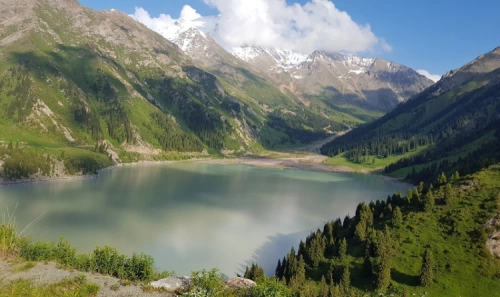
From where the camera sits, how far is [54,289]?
2152 centimetres

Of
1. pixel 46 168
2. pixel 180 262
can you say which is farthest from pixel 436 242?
pixel 46 168

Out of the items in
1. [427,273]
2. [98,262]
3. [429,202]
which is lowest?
[427,273]

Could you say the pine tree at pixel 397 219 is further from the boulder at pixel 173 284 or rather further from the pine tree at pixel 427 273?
the boulder at pixel 173 284

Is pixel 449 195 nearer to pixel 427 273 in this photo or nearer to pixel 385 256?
pixel 385 256

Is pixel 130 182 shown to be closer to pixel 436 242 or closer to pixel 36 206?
pixel 36 206

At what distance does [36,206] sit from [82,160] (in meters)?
62.7

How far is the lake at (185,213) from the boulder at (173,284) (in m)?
28.1

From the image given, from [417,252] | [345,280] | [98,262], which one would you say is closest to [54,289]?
[98,262]

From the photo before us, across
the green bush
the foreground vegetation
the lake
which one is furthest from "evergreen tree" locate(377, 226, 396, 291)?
→ the green bush

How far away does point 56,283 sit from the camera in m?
23.1

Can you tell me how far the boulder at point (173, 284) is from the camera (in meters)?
24.5

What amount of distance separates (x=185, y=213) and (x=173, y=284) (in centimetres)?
6585

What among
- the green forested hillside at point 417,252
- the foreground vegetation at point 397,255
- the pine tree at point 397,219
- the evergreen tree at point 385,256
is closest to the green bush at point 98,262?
the foreground vegetation at point 397,255

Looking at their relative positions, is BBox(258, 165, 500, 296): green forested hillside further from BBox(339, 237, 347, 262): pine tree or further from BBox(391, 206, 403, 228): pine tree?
BBox(339, 237, 347, 262): pine tree
